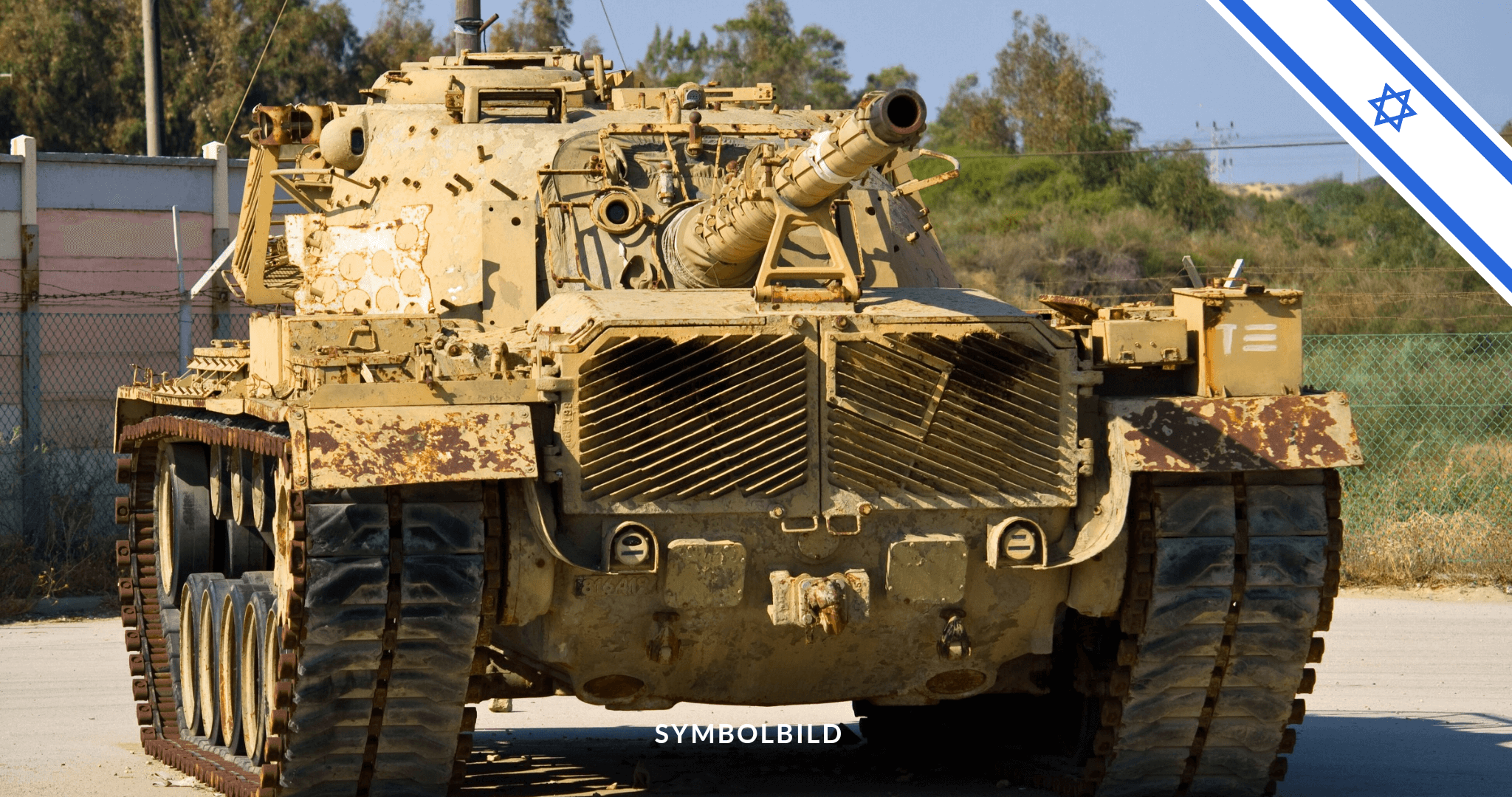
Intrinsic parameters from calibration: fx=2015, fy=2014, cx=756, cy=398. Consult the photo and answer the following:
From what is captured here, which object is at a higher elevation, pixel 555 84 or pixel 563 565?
pixel 555 84

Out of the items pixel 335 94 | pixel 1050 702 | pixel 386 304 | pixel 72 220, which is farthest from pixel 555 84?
pixel 335 94

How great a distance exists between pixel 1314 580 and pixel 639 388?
281 cm

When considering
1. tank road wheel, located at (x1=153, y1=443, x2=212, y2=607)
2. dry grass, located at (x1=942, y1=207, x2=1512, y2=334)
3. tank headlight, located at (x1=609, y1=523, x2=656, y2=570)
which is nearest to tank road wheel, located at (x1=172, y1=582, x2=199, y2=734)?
tank road wheel, located at (x1=153, y1=443, x2=212, y2=607)

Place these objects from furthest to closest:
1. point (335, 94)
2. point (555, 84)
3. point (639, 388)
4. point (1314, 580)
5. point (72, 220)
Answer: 1. point (335, 94)
2. point (72, 220)
3. point (555, 84)
4. point (1314, 580)
5. point (639, 388)

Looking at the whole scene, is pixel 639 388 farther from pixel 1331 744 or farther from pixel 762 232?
pixel 1331 744

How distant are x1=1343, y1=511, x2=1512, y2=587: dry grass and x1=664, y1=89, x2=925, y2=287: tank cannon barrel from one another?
919cm

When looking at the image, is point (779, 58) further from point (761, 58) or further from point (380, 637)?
point (380, 637)

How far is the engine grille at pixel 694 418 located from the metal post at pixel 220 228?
1043 centimetres

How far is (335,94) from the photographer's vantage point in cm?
4100

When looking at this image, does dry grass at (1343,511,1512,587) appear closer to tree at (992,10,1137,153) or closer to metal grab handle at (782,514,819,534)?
metal grab handle at (782,514,819,534)

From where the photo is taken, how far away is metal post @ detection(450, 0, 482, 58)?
12.9m

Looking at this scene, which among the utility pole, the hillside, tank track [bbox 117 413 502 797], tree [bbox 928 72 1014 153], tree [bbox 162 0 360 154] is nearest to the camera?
tank track [bbox 117 413 502 797]

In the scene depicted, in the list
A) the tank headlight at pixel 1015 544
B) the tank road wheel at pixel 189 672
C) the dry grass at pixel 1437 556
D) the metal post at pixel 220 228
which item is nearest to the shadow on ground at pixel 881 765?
the tank road wheel at pixel 189 672

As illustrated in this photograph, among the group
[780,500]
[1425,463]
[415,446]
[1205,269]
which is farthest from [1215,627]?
[1205,269]
